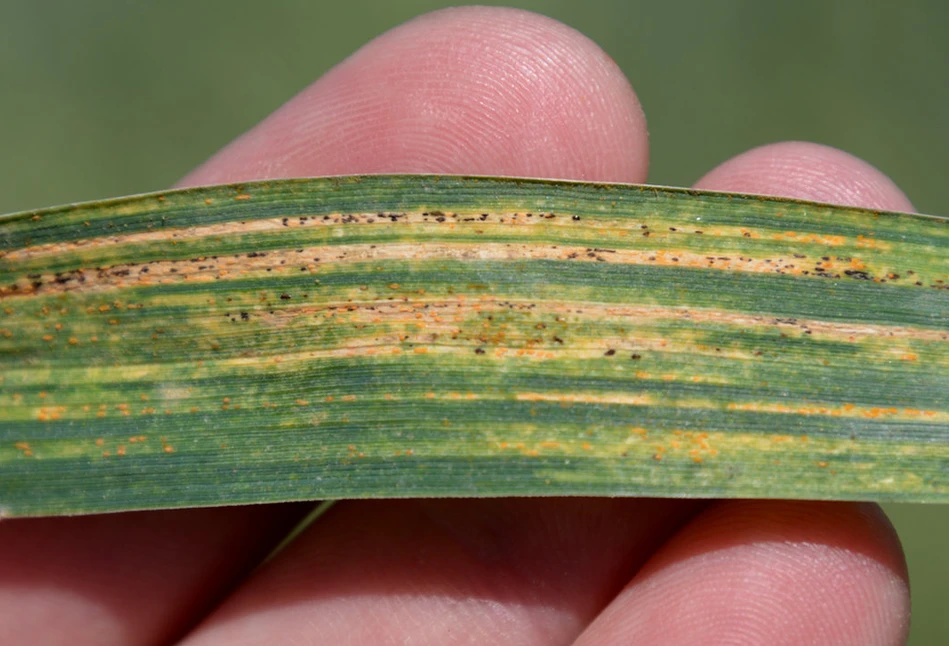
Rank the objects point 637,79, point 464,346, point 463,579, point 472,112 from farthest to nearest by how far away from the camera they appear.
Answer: point 637,79
point 472,112
point 463,579
point 464,346

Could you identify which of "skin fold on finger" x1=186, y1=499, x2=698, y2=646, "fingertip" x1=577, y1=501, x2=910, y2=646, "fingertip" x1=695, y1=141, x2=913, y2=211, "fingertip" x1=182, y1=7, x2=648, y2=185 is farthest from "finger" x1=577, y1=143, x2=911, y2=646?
"fingertip" x1=182, y1=7, x2=648, y2=185

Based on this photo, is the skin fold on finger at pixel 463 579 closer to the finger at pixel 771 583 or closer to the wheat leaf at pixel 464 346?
the finger at pixel 771 583

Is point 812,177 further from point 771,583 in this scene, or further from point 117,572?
point 117,572

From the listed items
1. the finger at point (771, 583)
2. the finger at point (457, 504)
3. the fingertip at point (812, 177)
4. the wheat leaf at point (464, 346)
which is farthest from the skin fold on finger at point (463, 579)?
the fingertip at point (812, 177)

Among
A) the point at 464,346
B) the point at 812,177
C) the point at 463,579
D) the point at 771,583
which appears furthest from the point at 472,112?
the point at 771,583

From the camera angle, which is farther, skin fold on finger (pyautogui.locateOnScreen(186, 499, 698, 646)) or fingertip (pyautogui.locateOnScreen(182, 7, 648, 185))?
fingertip (pyautogui.locateOnScreen(182, 7, 648, 185))

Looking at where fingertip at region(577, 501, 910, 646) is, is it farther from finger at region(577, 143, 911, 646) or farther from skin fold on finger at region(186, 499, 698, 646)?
skin fold on finger at region(186, 499, 698, 646)
